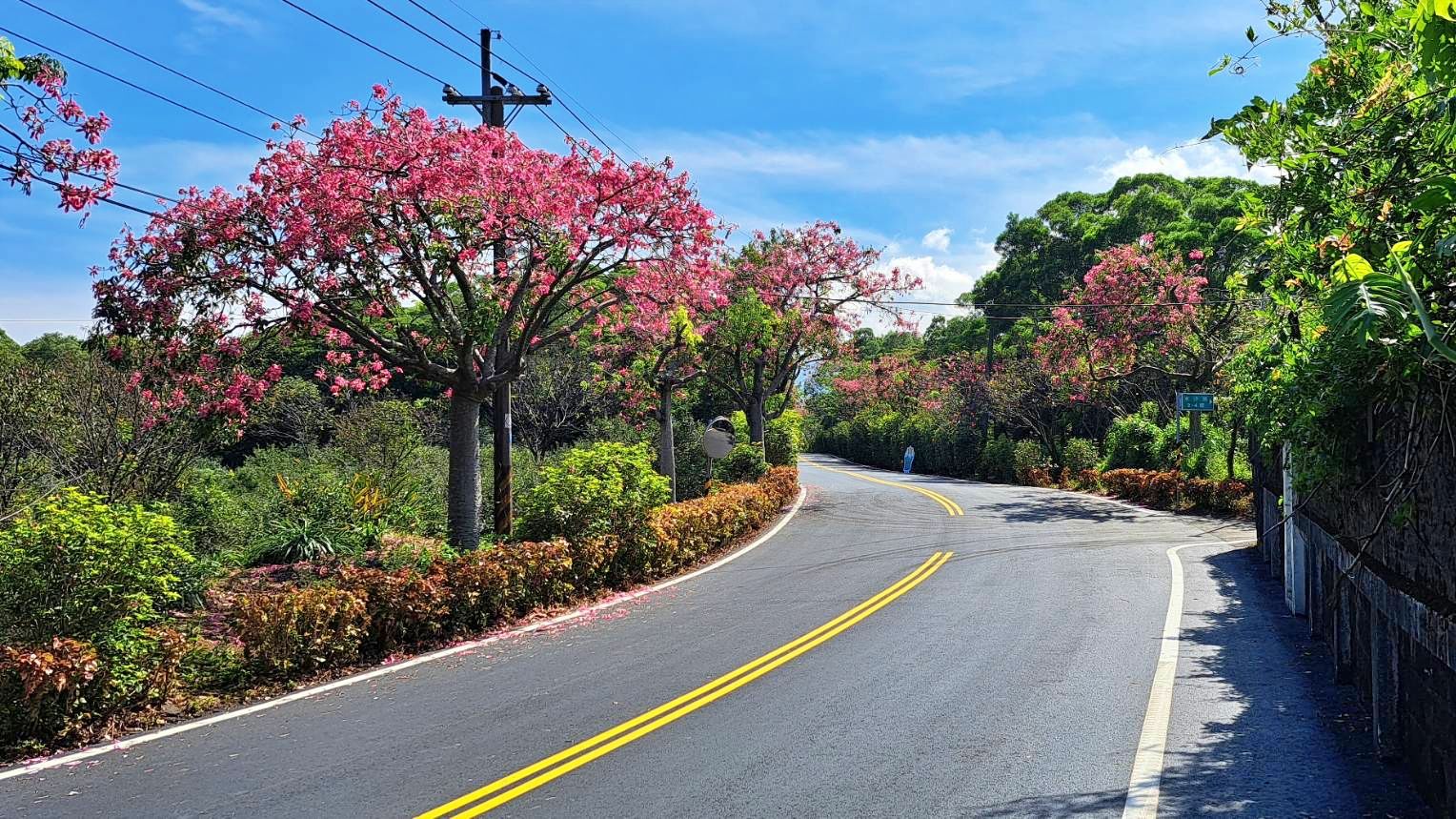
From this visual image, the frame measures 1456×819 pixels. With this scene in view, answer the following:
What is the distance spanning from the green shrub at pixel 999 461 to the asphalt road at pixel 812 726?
23.7 m

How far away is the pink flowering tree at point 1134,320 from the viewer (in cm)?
2445

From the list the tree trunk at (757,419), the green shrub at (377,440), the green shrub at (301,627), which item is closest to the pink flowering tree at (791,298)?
the tree trunk at (757,419)

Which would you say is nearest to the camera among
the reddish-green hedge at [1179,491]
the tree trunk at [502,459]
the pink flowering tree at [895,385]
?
the tree trunk at [502,459]

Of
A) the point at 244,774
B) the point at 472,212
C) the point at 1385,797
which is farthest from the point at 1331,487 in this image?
the point at 472,212

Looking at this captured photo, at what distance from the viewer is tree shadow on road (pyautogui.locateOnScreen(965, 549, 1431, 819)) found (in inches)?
207

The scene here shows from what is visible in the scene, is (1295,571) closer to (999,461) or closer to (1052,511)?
(1052,511)

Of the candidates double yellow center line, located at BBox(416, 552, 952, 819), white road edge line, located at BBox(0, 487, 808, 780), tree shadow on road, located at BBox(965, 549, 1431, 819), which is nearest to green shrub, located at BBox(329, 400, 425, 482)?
white road edge line, located at BBox(0, 487, 808, 780)

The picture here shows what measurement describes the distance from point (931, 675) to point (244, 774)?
5529mm

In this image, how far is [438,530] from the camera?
46.8 ft

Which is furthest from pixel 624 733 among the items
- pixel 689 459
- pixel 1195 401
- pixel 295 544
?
pixel 689 459

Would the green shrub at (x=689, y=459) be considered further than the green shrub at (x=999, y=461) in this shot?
No

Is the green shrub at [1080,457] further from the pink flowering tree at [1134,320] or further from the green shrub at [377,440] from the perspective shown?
the green shrub at [377,440]

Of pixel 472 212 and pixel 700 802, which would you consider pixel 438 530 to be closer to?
pixel 472 212

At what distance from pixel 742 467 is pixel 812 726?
19813 millimetres
